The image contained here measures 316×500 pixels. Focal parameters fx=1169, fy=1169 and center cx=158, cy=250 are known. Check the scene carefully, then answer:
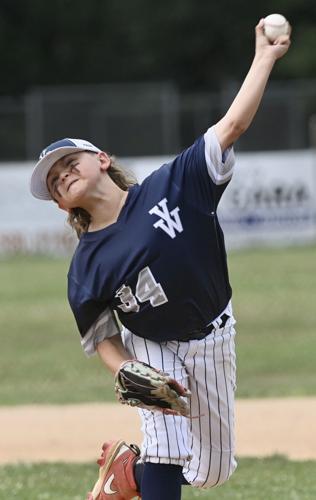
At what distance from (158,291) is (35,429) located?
409 cm

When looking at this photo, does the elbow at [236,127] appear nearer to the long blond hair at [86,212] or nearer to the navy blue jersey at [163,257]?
the navy blue jersey at [163,257]

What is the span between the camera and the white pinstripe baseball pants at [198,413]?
461 centimetres

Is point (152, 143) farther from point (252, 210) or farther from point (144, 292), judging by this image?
point (144, 292)

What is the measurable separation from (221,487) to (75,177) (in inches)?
98.8

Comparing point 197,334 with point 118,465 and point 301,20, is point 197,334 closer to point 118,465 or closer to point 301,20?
point 118,465

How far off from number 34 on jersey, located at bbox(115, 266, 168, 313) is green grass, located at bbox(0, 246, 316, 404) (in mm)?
4920

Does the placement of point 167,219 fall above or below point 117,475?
above

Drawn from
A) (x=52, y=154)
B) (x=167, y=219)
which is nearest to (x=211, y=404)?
(x=167, y=219)

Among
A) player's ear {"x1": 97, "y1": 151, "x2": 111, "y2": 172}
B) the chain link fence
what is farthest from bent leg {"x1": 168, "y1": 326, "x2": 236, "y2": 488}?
the chain link fence

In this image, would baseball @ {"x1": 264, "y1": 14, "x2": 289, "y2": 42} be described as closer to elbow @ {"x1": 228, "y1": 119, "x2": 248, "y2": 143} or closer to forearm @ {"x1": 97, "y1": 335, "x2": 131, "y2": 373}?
elbow @ {"x1": 228, "y1": 119, "x2": 248, "y2": 143}

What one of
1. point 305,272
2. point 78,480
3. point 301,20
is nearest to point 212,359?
point 78,480

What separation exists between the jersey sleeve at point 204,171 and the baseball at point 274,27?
42 cm

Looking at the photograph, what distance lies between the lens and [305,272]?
17984mm

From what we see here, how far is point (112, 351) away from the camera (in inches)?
186
